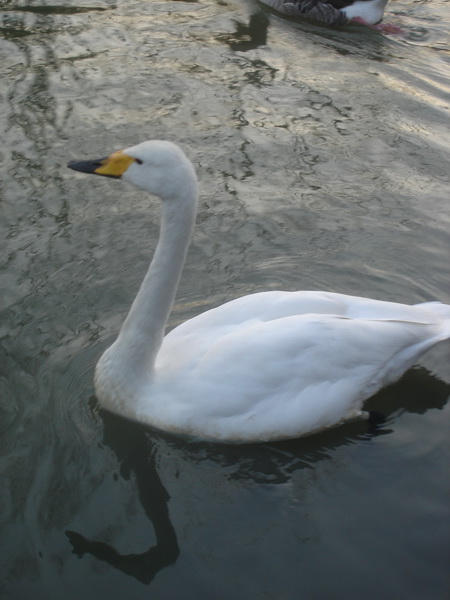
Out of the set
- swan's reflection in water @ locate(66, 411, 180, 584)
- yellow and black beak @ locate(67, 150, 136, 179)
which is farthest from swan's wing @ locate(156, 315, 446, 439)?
yellow and black beak @ locate(67, 150, 136, 179)

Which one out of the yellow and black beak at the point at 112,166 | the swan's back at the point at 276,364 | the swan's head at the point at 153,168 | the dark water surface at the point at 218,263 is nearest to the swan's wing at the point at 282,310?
the swan's back at the point at 276,364

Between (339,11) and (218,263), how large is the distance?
649 cm

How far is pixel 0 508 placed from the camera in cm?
411

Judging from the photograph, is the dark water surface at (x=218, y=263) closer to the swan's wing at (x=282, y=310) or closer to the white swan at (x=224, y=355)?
the white swan at (x=224, y=355)

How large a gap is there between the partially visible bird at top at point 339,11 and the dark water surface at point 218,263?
0.87 ft

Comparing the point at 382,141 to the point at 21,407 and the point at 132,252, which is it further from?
the point at 21,407

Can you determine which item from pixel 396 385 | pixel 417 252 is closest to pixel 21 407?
pixel 396 385

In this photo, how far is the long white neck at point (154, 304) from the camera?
439 cm

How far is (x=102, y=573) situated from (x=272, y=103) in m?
6.20

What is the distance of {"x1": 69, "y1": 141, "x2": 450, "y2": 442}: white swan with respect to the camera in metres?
4.29

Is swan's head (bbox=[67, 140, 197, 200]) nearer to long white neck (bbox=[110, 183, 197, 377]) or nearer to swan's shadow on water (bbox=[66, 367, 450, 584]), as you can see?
long white neck (bbox=[110, 183, 197, 377])

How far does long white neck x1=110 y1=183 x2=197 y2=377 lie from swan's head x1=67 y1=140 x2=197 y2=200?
0.59ft

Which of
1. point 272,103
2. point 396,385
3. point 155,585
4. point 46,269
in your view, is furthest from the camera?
point 272,103

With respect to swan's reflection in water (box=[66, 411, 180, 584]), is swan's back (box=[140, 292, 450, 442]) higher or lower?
higher
